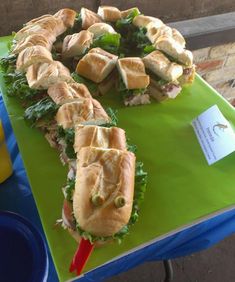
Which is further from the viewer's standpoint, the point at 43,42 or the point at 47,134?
the point at 43,42

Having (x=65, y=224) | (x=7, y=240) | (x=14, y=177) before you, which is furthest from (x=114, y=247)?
(x=14, y=177)

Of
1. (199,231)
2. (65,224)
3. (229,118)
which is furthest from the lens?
(229,118)

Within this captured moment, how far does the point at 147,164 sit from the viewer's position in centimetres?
112

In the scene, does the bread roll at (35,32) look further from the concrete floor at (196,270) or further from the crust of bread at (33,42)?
the concrete floor at (196,270)

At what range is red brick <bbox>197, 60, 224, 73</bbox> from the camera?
2203 millimetres

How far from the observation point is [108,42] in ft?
4.87

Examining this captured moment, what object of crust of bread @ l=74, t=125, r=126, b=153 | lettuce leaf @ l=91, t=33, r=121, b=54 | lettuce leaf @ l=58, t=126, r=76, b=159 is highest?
lettuce leaf @ l=91, t=33, r=121, b=54

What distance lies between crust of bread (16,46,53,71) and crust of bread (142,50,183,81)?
0.42 m

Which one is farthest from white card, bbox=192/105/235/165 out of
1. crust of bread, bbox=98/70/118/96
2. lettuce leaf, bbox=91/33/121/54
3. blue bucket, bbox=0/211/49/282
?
blue bucket, bbox=0/211/49/282

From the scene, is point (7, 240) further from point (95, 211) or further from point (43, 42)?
point (43, 42)

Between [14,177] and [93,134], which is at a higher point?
[93,134]

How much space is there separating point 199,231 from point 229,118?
50 centimetres

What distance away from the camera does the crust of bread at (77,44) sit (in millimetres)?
1419

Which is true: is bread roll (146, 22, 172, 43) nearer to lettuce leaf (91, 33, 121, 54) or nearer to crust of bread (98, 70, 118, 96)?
lettuce leaf (91, 33, 121, 54)
